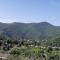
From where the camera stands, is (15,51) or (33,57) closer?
(33,57)

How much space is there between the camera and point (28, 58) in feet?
57.5

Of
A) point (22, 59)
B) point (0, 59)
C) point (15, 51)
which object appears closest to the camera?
point (0, 59)

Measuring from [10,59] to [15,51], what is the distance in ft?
14.2

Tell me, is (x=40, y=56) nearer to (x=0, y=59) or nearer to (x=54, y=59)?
(x=54, y=59)

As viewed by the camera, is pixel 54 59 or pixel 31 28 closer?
pixel 54 59

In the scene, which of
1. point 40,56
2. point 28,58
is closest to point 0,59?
point 28,58

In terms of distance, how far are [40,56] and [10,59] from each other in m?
3.09

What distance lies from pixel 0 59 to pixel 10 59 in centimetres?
98

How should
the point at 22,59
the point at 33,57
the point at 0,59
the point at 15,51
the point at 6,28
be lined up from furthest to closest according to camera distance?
1. the point at 6,28
2. the point at 15,51
3. the point at 33,57
4. the point at 22,59
5. the point at 0,59

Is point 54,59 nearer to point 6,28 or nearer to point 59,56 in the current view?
point 59,56

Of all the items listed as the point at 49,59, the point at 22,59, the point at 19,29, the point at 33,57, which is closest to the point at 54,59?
the point at 49,59

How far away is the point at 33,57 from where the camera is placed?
1786 cm

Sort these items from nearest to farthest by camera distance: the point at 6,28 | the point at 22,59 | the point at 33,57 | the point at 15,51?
the point at 22,59, the point at 33,57, the point at 15,51, the point at 6,28

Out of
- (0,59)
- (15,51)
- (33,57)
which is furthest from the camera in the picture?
(15,51)
